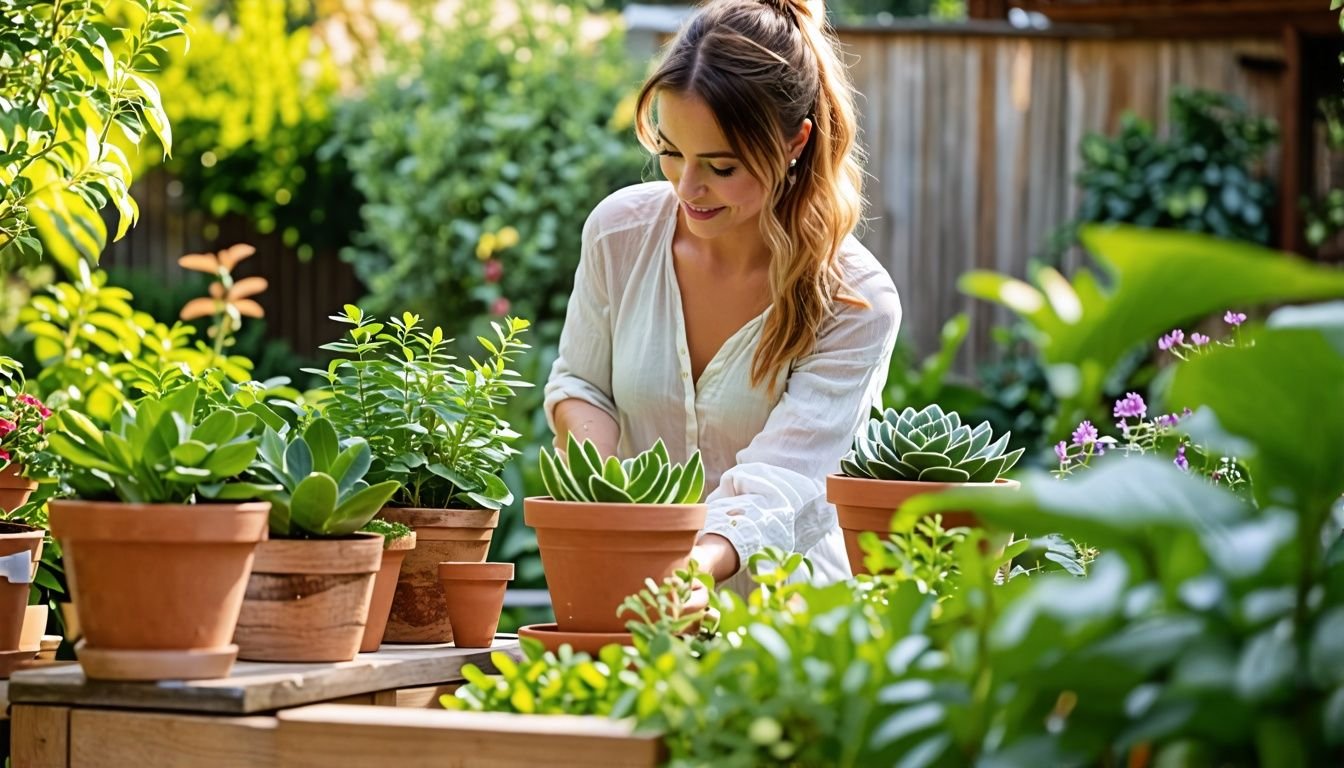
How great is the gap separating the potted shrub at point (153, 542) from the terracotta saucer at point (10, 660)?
0.38 metres

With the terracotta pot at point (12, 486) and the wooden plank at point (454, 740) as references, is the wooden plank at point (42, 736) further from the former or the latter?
the terracotta pot at point (12, 486)

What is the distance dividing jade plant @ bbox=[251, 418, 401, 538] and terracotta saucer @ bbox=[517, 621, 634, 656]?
0.65 ft

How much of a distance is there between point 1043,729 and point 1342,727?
0.18 meters

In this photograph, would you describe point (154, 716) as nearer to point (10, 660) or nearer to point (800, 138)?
point (10, 660)

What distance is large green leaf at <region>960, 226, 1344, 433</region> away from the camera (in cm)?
84

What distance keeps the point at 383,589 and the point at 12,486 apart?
62cm

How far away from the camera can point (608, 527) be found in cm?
146

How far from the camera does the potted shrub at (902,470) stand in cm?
163

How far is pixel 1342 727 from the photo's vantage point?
85cm

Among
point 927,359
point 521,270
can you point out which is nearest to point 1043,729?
point 521,270

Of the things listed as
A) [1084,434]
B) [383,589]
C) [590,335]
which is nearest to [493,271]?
[590,335]

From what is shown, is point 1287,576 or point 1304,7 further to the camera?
point 1304,7

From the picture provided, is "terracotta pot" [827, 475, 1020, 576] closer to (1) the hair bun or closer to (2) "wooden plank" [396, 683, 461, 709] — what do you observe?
(2) "wooden plank" [396, 683, 461, 709]

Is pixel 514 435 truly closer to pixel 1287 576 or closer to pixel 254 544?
pixel 254 544
